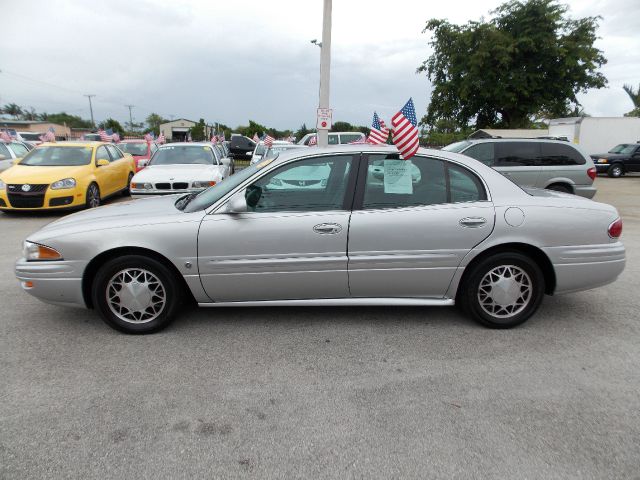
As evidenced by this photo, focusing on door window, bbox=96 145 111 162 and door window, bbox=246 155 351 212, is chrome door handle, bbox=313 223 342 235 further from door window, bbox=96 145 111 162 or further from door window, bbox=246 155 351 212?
door window, bbox=96 145 111 162

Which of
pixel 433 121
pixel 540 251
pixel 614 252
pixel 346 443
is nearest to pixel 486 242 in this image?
pixel 540 251

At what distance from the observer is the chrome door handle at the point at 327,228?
339 cm

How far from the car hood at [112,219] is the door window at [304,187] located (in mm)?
659

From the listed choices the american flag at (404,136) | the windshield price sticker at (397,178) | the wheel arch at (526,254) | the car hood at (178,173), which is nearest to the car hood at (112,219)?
the windshield price sticker at (397,178)

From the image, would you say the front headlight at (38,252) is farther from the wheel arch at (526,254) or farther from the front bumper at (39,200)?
the front bumper at (39,200)

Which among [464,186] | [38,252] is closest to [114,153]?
[38,252]

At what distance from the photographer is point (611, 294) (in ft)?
14.5

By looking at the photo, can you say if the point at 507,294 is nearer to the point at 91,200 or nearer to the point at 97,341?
the point at 97,341

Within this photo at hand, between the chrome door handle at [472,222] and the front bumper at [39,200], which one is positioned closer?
the chrome door handle at [472,222]

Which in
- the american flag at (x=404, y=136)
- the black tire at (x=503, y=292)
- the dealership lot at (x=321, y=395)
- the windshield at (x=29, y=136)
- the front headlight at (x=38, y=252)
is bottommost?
the dealership lot at (x=321, y=395)

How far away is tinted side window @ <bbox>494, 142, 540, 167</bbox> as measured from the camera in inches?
352

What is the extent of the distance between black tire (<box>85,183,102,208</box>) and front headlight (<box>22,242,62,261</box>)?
6.10 meters

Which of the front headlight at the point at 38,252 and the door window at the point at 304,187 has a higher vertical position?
the door window at the point at 304,187

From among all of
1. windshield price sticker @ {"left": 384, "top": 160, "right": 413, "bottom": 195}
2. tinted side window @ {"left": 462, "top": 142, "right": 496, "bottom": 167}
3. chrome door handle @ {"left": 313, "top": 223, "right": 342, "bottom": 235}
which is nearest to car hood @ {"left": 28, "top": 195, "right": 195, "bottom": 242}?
chrome door handle @ {"left": 313, "top": 223, "right": 342, "bottom": 235}
